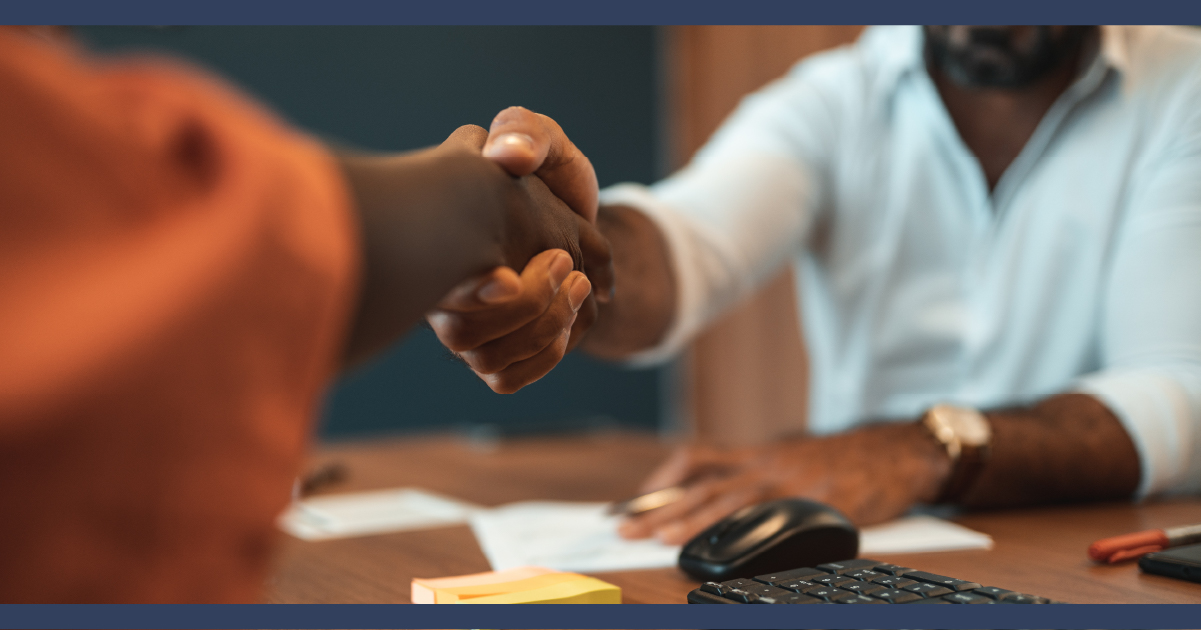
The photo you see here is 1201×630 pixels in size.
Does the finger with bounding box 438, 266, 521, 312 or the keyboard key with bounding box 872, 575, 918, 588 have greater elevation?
the finger with bounding box 438, 266, 521, 312

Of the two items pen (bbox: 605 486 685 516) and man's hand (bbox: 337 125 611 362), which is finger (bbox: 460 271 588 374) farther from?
pen (bbox: 605 486 685 516)

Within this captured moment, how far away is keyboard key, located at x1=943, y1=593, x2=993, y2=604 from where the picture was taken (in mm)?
415

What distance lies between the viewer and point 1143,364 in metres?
0.72

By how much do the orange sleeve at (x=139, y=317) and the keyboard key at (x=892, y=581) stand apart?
318 mm

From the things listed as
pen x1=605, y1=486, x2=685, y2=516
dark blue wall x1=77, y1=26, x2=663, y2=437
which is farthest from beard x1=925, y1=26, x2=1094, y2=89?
pen x1=605, y1=486, x2=685, y2=516

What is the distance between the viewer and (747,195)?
1.09 m

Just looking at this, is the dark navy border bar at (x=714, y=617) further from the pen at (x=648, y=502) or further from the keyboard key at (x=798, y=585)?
the pen at (x=648, y=502)

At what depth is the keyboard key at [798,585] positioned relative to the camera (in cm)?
44

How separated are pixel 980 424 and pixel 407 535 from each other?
1.62ft

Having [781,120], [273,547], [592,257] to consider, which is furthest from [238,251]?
[781,120]

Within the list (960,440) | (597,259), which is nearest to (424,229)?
(597,259)

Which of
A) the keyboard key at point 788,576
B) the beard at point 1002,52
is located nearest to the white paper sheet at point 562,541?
the keyboard key at point 788,576

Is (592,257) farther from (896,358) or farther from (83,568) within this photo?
(896,358)

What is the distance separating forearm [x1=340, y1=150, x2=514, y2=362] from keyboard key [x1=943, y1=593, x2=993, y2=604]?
27 centimetres
